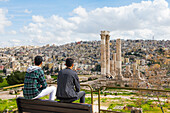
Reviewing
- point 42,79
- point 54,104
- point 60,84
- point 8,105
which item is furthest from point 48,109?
point 8,105

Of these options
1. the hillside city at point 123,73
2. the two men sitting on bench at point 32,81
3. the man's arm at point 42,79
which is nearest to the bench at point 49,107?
the two men sitting on bench at point 32,81

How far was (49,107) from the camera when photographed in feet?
10.8

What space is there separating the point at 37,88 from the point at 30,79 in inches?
11.3

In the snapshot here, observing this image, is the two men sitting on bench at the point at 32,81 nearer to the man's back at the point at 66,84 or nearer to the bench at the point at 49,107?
the bench at the point at 49,107

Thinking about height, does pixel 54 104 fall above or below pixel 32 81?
below

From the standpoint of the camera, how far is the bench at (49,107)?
293 cm

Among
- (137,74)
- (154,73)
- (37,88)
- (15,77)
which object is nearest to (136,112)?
(37,88)

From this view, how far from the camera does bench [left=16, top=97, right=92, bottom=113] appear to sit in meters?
2.93

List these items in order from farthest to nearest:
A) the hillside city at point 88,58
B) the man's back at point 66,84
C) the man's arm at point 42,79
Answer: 1. the hillside city at point 88,58
2. the man's arm at point 42,79
3. the man's back at point 66,84

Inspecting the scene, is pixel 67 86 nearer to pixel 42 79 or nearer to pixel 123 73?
pixel 42 79

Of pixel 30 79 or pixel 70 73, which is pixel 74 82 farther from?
pixel 30 79

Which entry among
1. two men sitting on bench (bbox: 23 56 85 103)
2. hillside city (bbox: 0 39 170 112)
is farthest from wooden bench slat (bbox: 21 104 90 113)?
hillside city (bbox: 0 39 170 112)

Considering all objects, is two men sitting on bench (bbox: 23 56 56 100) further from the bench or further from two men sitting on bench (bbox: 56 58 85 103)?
two men sitting on bench (bbox: 56 58 85 103)

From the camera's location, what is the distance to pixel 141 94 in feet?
33.6
